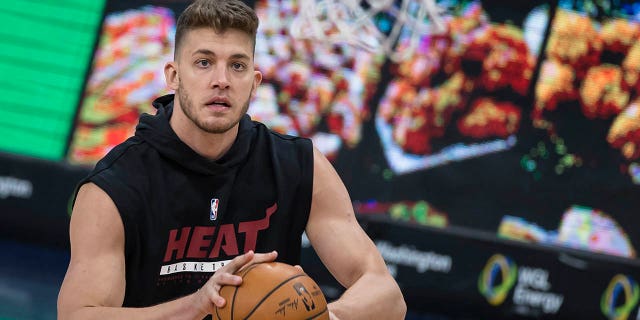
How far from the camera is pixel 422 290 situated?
320 inches

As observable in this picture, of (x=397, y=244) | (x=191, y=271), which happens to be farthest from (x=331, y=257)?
(x=397, y=244)

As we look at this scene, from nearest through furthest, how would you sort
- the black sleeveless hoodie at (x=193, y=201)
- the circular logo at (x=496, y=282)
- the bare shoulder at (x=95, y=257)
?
the bare shoulder at (x=95, y=257) < the black sleeveless hoodie at (x=193, y=201) < the circular logo at (x=496, y=282)

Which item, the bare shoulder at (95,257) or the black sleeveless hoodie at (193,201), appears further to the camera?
the black sleeveless hoodie at (193,201)

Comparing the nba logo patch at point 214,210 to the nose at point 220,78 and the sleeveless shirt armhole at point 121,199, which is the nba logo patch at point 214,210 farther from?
the nose at point 220,78

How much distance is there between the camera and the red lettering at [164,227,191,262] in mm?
3746

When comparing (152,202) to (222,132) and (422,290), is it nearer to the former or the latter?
(222,132)

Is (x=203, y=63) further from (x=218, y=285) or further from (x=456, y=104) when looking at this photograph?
(x=456, y=104)

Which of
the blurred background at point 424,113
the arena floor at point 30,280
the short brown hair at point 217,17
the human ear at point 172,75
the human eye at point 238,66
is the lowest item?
the arena floor at point 30,280

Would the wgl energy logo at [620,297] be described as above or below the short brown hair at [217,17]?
below

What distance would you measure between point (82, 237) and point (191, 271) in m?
0.47

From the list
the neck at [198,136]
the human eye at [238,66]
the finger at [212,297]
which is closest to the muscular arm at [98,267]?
the finger at [212,297]

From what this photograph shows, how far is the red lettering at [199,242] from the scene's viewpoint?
150 inches

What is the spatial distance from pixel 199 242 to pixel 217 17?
79cm

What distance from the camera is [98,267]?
11.4 ft
